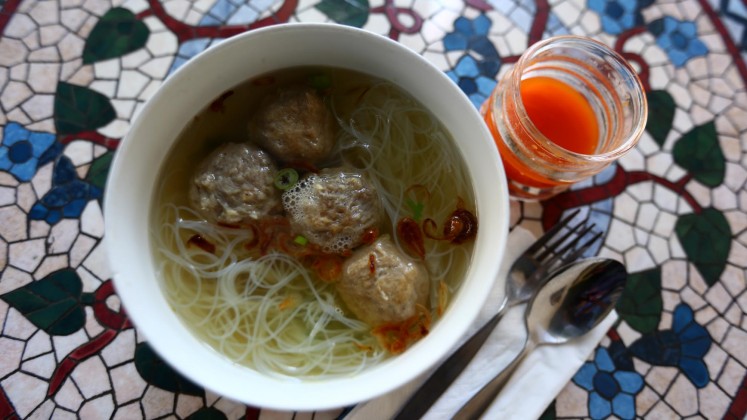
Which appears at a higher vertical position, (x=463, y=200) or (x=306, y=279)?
(x=463, y=200)

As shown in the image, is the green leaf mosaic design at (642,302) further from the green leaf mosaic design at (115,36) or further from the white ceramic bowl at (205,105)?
the green leaf mosaic design at (115,36)

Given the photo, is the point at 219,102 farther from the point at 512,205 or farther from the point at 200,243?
the point at 512,205

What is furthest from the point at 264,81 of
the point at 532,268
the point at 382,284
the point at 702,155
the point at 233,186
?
the point at 702,155

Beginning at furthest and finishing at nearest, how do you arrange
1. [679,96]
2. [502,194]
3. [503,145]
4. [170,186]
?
1. [679,96]
2. [503,145]
3. [170,186]
4. [502,194]

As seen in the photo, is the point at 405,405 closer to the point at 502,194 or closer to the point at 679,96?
the point at 502,194

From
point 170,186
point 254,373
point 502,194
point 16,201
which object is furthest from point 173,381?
point 502,194

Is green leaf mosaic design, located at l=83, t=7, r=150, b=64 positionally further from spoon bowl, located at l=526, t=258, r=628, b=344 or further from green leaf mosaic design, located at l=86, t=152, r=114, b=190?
spoon bowl, located at l=526, t=258, r=628, b=344

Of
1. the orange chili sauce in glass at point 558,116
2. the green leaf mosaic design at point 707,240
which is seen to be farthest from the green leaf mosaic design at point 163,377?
the green leaf mosaic design at point 707,240
